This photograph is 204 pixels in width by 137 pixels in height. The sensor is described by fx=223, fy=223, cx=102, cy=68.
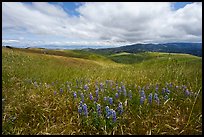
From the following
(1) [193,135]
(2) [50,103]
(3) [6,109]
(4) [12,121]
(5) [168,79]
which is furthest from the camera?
(5) [168,79]

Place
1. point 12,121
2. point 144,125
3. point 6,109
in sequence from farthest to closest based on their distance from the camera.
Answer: point 6,109
point 12,121
point 144,125

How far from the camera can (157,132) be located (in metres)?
2.93

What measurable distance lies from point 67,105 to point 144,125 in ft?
4.58

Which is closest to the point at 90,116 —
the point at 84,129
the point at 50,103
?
the point at 84,129

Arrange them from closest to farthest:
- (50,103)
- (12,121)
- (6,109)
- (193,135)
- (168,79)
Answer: (193,135)
(12,121)
(6,109)
(50,103)
(168,79)

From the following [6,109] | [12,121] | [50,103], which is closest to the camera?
[12,121]

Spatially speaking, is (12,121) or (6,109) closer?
(12,121)

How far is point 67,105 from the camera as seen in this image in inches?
150

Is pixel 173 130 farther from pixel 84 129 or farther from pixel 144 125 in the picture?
pixel 84 129

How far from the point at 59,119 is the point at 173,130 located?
1.65m

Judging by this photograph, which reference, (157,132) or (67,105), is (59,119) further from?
(157,132)

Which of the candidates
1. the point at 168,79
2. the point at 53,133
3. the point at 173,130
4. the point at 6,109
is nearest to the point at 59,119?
the point at 53,133

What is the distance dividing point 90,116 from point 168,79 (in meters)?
2.86

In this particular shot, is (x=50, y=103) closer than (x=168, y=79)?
Yes
